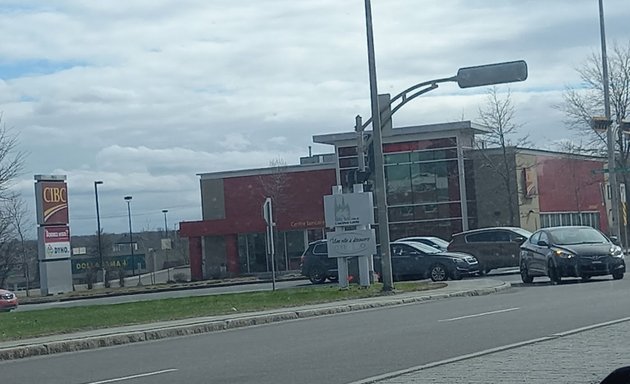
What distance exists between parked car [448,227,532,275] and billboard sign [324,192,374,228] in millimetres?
9046

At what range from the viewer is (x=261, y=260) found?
64.4 meters

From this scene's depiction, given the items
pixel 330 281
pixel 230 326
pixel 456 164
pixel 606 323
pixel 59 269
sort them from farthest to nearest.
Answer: pixel 456 164, pixel 59 269, pixel 330 281, pixel 230 326, pixel 606 323

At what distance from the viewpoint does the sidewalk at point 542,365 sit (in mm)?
10422

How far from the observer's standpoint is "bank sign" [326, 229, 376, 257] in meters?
28.1

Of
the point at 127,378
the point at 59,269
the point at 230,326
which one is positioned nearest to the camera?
the point at 127,378

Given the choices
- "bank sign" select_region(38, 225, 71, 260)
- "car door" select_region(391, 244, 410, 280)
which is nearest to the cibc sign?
"bank sign" select_region(38, 225, 71, 260)

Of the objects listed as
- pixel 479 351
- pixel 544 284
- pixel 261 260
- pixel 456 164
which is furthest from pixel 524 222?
pixel 479 351

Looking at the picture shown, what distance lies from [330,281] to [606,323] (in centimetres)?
2340

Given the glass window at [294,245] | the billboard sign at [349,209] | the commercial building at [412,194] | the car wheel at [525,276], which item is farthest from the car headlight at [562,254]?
the glass window at [294,245]

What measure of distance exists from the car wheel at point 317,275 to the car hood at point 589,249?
39.5ft

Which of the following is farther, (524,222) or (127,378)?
(524,222)

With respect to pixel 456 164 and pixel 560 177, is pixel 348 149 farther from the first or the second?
pixel 560 177

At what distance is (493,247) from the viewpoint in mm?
36594

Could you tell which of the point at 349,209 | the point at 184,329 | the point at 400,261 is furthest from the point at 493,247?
the point at 184,329
